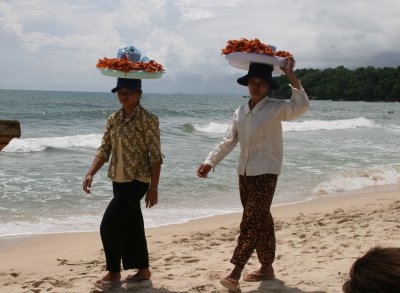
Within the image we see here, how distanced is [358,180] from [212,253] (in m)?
6.87

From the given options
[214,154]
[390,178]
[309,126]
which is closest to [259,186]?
[214,154]

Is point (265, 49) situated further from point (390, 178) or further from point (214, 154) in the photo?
point (390, 178)

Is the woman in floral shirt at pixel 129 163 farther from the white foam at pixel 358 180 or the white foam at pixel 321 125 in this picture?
the white foam at pixel 321 125

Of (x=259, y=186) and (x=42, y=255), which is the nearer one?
(x=259, y=186)

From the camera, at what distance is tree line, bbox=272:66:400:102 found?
366 feet

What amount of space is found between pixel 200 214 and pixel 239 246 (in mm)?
4110

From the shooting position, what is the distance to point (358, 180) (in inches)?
462

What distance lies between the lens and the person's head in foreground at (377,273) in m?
1.31

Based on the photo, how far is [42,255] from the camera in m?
6.05

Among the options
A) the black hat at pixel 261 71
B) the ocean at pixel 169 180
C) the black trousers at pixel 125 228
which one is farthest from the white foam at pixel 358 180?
the black hat at pixel 261 71

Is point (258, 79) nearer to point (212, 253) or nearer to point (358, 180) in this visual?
point (212, 253)

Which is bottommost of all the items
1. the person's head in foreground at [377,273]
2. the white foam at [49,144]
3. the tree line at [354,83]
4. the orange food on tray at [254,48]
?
the white foam at [49,144]

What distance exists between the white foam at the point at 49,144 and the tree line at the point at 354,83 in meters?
99.2

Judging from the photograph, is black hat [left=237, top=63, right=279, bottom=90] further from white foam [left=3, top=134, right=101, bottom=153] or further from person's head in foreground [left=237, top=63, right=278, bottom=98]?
white foam [left=3, top=134, right=101, bottom=153]
